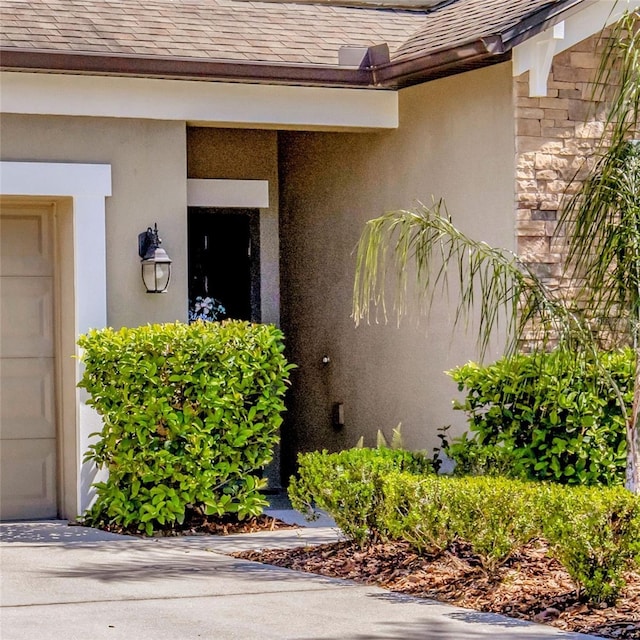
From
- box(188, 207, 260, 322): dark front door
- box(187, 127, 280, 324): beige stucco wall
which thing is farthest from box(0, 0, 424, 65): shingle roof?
box(188, 207, 260, 322): dark front door

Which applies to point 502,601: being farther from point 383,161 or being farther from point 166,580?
point 383,161

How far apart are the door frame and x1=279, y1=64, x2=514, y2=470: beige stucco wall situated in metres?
→ 2.46

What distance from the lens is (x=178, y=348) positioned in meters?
8.49

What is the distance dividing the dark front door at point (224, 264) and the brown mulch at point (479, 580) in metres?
3.87

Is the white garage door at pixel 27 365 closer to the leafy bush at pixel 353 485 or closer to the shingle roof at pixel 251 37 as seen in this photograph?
the shingle roof at pixel 251 37

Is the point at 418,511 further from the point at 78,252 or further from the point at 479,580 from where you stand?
the point at 78,252

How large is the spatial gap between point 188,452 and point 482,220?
109 inches

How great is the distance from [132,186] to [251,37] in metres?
1.67

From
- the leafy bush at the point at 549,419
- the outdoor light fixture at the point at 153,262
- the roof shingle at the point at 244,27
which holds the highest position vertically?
the roof shingle at the point at 244,27

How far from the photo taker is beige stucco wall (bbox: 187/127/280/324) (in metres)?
11.1

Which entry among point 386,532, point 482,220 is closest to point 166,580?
point 386,532

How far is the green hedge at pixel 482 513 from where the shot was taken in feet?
19.7

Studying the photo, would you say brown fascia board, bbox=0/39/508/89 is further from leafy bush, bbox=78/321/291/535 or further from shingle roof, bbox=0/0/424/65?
leafy bush, bbox=78/321/291/535

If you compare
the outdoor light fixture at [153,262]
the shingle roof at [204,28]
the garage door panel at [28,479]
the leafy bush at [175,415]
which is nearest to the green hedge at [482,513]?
the leafy bush at [175,415]
